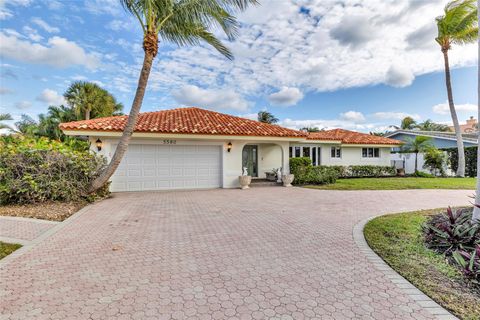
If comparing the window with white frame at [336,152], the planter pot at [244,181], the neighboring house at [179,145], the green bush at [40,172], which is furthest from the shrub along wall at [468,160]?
the green bush at [40,172]

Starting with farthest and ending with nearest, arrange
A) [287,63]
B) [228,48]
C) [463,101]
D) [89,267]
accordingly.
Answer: [463,101], [287,63], [228,48], [89,267]

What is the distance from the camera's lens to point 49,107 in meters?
22.5

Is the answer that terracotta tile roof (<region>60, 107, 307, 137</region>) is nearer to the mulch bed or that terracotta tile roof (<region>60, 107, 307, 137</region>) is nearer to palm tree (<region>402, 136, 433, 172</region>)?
the mulch bed

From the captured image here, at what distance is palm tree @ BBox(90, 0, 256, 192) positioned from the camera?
9383mm

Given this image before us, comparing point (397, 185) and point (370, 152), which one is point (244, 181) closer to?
point (397, 185)

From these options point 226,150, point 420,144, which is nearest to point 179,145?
point 226,150

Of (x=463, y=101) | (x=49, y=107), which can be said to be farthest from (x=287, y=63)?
(x=49, y=107)

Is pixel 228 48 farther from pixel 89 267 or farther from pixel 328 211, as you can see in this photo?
pixel 89 267

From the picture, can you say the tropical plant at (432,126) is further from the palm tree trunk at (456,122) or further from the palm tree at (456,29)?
the palm tree at (456,29)

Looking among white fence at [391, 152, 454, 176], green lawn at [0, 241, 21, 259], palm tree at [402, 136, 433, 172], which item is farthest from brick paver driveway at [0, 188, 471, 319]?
white fence at [391, 152, 454, 176]

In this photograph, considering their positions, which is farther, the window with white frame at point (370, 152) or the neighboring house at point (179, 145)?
the window with white frame at point (370, 152)

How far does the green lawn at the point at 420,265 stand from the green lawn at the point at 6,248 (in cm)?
720

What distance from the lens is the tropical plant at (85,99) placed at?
24.4 metres

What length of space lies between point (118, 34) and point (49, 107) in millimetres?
14854
